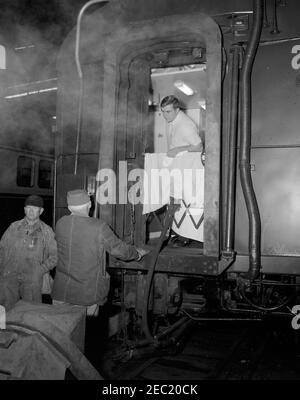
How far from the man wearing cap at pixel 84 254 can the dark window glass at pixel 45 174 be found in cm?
619

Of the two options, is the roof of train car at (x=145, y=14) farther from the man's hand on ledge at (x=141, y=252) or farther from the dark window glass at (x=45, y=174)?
the dark window glass at (x=45, y=174)

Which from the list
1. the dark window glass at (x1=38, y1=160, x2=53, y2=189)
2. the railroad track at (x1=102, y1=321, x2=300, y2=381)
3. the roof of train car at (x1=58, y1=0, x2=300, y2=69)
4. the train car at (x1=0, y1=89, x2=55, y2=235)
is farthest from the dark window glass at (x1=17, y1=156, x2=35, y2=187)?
the railroad track at (x1=102, y1=321, x2=300, y2=381)

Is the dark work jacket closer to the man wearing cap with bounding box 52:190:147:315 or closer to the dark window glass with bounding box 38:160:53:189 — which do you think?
the man wearing cap with bounding box 52:190:147:315

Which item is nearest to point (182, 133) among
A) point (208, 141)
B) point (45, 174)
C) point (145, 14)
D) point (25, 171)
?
point (208, 141)

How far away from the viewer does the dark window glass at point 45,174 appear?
9.74 metres

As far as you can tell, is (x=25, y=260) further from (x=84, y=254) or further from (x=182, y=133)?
(x=182, y=133)

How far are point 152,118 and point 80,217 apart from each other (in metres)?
3.04

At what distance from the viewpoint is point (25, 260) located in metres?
4.60

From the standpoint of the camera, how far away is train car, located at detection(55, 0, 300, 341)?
3.54 metres

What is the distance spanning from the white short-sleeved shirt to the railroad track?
2350 millimetres

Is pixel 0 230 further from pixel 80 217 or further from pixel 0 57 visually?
pixel 80 217

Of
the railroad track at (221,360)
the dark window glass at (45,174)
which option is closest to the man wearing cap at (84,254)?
the railroad track at (221,360)

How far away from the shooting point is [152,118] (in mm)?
6363

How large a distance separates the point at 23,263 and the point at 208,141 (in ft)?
8.91
